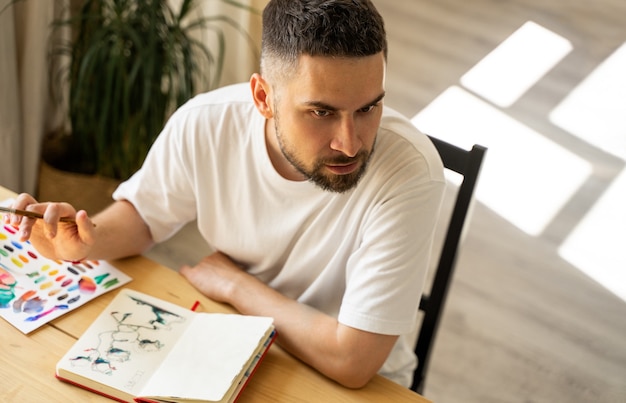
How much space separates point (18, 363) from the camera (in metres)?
1.22

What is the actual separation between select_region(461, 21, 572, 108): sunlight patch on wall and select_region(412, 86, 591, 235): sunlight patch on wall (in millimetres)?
113

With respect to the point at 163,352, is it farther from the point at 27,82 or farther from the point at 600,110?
the point at 600,110

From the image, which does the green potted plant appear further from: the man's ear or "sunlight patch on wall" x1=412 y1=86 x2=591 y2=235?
"sunlight patch on wall" x1=412 y1=86 x2=591 y2=235

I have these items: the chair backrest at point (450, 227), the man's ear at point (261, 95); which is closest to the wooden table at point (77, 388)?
the chair backrest at point (450, 227)

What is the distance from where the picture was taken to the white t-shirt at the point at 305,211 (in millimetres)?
1334

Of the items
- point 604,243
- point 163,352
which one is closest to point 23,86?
point 163,352

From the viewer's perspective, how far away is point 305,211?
1446mm

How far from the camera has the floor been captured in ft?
7.78

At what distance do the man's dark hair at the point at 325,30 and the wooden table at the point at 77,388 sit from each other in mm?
509

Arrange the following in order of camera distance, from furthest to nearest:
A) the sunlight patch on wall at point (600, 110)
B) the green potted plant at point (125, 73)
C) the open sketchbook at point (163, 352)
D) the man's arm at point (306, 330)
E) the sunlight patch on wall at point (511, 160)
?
the sunlight patch on wall at point (600, 110)
the sunlight patch on wall at point (511, 160)
the green potted plant at point (125, 73)
the man's arm at point (306, 330)
the open sketchbook at point (163, 352)

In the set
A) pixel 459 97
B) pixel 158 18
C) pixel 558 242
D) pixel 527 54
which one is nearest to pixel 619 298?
pixel 558 242

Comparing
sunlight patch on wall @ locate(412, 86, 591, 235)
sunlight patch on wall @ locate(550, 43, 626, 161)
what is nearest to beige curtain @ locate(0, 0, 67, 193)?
sunlight patch on wall @ locate(412, 86, 591, 235)

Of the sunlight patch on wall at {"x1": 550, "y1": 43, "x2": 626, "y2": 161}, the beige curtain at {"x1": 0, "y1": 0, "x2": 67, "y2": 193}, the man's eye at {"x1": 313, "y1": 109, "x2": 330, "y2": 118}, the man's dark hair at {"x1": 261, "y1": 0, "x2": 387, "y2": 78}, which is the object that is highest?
the man's dark hair at {"x1": 261, "y1": 0, "x2": 387, "y2": 78}

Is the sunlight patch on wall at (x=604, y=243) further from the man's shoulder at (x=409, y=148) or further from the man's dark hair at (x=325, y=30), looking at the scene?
the man's dark hair at (x=325, y=30)
